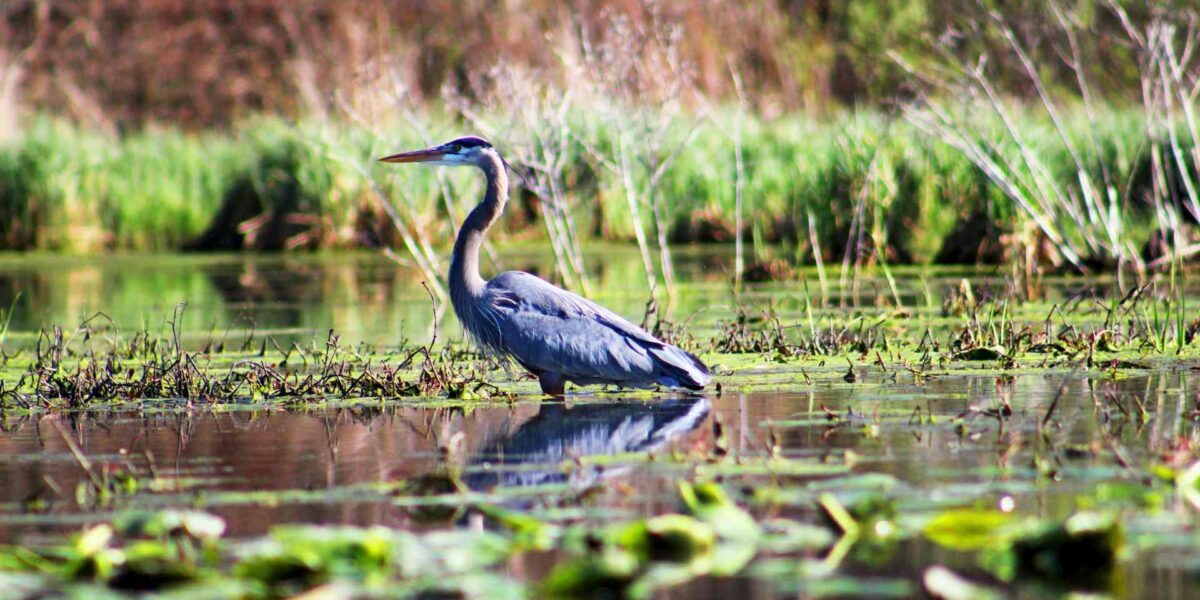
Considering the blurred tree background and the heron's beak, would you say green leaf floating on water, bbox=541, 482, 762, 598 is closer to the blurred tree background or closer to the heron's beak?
the heron's beak

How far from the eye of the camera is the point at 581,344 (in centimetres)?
745

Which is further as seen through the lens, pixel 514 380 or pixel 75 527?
pixel 514 380

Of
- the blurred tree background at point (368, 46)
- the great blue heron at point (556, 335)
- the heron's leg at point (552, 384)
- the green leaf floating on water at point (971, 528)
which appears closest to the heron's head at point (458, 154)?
the great blue heron at point (556, 335)

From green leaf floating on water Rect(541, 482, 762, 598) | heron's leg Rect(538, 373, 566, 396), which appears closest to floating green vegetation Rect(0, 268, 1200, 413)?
heron's leg Rect(538, 373, 566, 396)

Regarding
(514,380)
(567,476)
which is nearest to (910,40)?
(514,380)

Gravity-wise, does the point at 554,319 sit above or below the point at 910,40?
below

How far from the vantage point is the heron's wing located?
24.3 feet

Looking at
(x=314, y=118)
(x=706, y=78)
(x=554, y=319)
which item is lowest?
(x=554, y=319)

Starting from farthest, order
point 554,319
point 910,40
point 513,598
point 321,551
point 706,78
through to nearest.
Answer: point 910,40 → point 706,78 → point 554,319 → point 321,551 → point 513,598

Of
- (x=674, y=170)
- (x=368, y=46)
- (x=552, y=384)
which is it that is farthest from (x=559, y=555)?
(x=368, y=46)

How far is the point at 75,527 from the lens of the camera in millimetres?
4797

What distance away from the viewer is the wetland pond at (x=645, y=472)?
13.2 ft

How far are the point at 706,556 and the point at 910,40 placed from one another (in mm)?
30200

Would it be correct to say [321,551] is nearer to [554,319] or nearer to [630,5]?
[554,319]
